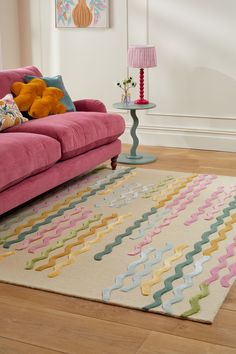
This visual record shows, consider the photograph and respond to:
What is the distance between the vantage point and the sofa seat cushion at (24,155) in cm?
350

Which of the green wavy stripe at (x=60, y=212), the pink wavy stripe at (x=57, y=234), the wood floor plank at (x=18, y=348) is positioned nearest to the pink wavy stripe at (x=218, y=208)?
the pink wavy stripe at (x=57, y=234)

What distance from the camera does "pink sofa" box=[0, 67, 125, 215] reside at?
141 inches

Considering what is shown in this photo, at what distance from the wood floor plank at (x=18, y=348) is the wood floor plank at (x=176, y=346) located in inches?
13.7

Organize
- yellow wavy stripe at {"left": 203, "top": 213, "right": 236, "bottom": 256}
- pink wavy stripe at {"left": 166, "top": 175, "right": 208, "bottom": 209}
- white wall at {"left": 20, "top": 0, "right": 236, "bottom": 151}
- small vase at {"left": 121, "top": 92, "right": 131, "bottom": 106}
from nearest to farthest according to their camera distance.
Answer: yellow wavy stripe at {"left": 203, "top": 213, "right": 236, "bottom": 256}
pink wavy stripe at {"left": 166, "top": 175, "right": 208, "bottom": 209}
small vase at {"left": 121, "top": 92, "right": 131, "bottom": 106}
white wall at {"left": 20, "top": 0, "right": 236, "bottom": 151}

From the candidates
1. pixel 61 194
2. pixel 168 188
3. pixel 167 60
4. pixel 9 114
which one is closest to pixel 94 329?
pixel 61 194

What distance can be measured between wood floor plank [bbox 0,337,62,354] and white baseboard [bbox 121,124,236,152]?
360 cm

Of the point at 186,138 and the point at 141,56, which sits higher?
the point at 141,56

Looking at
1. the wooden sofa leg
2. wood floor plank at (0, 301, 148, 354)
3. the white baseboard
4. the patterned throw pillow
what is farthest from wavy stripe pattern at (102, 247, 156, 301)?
the white baseboard

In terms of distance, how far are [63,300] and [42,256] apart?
19.4 inches

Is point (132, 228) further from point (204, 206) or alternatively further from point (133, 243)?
point (204, 206)

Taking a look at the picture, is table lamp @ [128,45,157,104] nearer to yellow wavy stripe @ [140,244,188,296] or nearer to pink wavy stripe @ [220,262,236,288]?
yellow wavy stripe @ [140,244,188,296]

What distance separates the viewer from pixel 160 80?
563cm

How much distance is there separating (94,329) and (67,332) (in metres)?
0.11

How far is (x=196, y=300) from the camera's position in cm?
262
